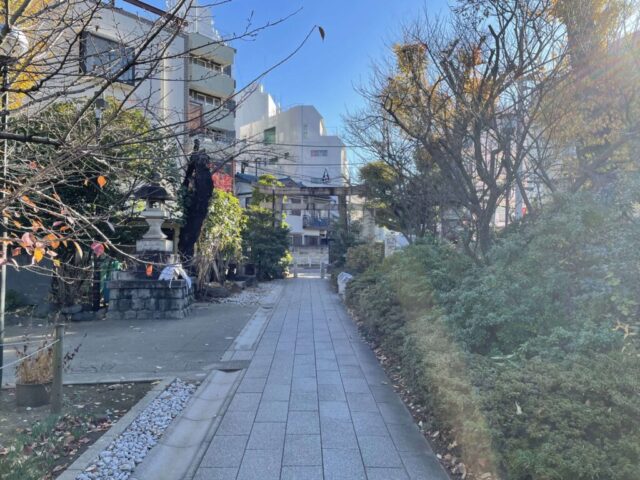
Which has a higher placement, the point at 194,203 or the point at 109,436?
the point at 194,203

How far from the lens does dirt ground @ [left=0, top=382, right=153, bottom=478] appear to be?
3.37 m

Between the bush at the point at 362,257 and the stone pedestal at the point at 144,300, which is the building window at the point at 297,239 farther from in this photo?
the stone pedestal at the point at 144,300

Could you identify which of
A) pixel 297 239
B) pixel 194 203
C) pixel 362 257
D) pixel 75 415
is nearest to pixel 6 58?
pixel 75 415

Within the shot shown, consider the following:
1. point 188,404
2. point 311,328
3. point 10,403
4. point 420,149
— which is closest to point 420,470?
point 188,404

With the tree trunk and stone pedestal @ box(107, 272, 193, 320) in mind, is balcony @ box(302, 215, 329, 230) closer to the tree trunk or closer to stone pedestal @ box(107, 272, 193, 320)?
the tree trunk

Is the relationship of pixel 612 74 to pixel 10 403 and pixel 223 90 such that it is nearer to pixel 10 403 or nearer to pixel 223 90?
pixel 10 403

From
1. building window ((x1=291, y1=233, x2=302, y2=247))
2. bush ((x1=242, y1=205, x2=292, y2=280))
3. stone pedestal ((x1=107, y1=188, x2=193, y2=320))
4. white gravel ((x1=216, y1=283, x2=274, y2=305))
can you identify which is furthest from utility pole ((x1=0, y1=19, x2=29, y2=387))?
building window ((x1=291, y1=233, x2=302, y2=247))

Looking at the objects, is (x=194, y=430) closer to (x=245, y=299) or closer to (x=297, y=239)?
(x=245, y=299)

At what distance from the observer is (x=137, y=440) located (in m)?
3.55

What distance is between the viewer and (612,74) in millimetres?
6410

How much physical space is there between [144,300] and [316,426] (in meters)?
7.15

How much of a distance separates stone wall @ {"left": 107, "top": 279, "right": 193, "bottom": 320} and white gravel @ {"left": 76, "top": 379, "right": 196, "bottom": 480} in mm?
5277

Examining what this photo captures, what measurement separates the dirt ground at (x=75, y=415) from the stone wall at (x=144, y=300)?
16.0ft

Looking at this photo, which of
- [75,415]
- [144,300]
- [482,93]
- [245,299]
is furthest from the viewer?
[245,299]
